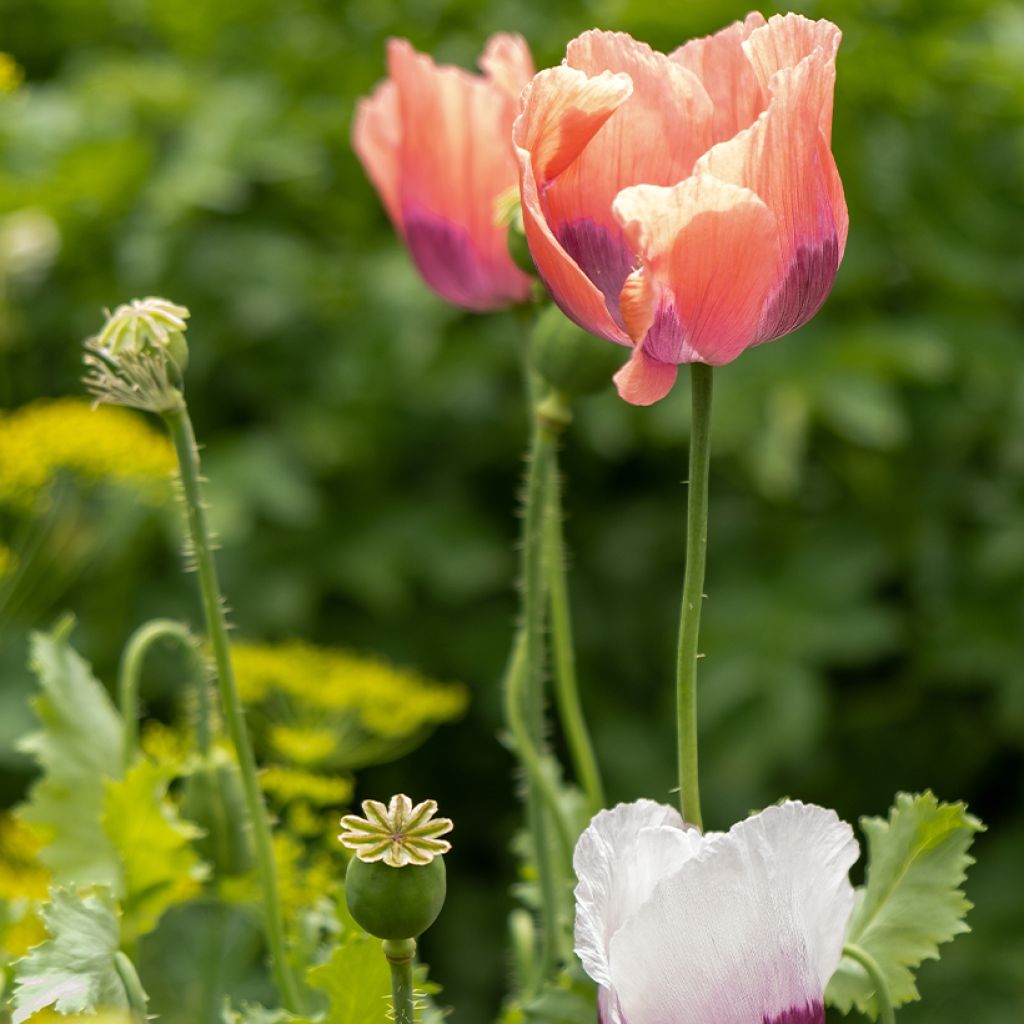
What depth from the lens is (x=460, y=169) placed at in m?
0.45

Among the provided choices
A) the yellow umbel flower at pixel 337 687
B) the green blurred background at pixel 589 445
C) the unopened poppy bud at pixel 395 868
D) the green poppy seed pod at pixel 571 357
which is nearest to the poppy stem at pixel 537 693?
the green poppy seed pod at pixel 571 357

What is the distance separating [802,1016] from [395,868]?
0.26 ft

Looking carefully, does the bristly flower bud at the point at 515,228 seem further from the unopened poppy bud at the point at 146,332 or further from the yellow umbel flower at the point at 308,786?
the yellow umbel flower at the point at 308,786

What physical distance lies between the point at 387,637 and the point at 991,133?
62 cm

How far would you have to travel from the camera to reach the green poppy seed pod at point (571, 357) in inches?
14.8

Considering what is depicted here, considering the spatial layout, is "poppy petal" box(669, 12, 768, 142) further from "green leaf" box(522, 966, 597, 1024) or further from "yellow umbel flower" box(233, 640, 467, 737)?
"yellow umbel flower" box(233, 640, 467, 737)

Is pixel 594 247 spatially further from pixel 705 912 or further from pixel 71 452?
pixel 71 452

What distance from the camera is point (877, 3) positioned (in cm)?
127

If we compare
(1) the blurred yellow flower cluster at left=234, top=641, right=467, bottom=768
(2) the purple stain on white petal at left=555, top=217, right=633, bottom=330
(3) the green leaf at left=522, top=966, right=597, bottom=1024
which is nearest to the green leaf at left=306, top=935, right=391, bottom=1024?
(3) the green leaf at left=522, top=966, right=597, bottom=1024

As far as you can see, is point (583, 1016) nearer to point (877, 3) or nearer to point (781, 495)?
point (781, 495)

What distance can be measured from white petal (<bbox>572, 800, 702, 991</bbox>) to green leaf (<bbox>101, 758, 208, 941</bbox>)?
14 cm

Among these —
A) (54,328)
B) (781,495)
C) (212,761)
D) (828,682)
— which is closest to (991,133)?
(781,495)

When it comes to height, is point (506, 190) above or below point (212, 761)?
above

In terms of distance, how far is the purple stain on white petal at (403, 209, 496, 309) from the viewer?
0.45m
